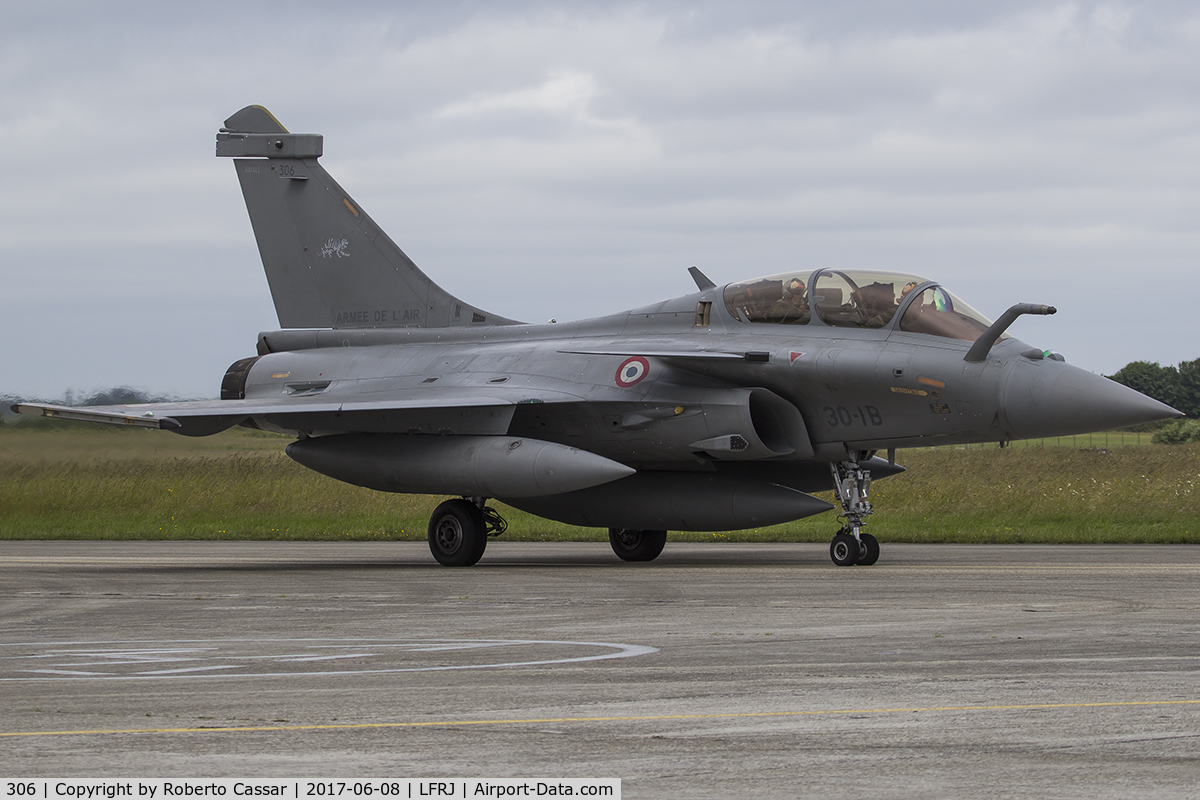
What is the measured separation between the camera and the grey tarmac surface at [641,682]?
4.88 m

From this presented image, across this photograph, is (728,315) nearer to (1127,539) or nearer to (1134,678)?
(1127,539)

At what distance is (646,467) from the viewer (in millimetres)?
17391

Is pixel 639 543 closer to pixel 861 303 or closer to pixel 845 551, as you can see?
pixel 845 551

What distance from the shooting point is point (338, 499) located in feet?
95.9

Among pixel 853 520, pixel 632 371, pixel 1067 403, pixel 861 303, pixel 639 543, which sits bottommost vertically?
pixel 639 543

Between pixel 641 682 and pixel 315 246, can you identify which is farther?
pixel 315 246

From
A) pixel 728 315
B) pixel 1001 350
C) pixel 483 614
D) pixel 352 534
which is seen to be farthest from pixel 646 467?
pixel 352 534

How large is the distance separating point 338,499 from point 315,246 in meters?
9.53

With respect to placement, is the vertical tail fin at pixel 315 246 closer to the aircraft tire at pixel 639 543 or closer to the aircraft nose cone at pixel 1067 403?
the aircraft tire at pixel 639 543

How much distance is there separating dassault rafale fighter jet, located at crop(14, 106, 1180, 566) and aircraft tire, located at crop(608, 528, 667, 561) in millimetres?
25

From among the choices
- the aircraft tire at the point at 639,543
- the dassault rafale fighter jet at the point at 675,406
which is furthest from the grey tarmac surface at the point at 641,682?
the aircraft tire at the point at 639,543

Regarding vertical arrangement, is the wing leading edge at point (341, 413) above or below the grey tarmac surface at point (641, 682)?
above

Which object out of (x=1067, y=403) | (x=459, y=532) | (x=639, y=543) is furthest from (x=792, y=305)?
(x=459, y=532)

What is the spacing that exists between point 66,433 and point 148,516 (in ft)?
19.5
